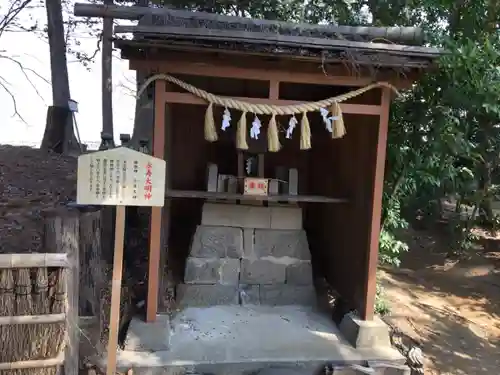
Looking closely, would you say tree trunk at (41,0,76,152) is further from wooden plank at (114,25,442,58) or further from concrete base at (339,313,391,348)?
concrete base at (339,313,391,348)

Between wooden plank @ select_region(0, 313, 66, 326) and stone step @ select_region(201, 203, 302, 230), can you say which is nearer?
wooden plank @ select_region(0, 313, 66, 326)

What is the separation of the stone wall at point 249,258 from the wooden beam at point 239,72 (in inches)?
69.9

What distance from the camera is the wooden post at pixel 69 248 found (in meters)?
3.55

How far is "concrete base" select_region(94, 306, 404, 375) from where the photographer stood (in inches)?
165

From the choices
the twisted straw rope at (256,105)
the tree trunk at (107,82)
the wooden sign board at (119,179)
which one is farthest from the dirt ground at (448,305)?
the tree trunk at (107,82)

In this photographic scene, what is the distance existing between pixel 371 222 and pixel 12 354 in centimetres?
326

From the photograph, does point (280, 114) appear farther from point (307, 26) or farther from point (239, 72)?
point (307, 26)

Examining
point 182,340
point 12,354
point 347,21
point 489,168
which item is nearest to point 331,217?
point 182,340

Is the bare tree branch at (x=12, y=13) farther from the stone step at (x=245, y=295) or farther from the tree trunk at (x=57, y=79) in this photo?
the stone step at (x=245, y=295)

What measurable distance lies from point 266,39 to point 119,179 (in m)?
1.67

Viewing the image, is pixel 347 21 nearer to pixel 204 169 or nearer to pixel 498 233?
pixel 204 169

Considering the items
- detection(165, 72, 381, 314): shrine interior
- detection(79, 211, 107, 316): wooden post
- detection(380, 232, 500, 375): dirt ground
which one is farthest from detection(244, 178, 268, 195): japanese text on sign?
detection(380, 232, 500, 375): dirt ground

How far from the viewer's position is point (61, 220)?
142 inches

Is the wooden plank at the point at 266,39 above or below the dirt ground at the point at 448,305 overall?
above
